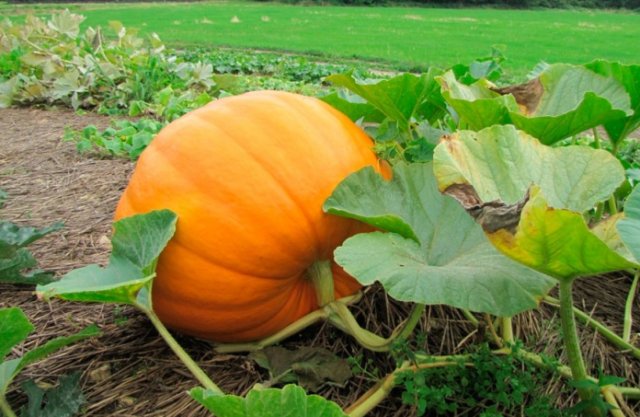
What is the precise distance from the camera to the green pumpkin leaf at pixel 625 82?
4.10 feet

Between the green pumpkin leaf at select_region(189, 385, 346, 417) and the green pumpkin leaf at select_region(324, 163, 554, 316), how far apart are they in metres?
0.20

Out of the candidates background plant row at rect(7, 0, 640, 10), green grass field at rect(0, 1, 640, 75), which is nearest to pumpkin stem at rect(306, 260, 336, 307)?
green grass field at rect(0, 1, 640, 75)

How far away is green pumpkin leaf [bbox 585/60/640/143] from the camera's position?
1.25m

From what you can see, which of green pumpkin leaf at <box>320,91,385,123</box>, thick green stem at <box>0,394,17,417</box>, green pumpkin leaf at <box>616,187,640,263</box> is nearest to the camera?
green pumpkin leaf at <box>616,187,640,263</box>

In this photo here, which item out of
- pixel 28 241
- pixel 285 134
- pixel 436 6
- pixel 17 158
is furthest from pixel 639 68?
pixel 436 6

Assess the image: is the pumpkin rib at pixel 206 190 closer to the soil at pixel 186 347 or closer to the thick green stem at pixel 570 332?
the soil at pixel 186 347

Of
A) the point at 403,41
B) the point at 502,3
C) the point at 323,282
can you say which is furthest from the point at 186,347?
the point at 502,3

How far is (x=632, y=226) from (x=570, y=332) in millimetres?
266

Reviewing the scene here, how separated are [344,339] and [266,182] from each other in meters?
0.40

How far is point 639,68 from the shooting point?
4.07 ft

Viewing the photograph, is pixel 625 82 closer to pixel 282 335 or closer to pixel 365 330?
pixel 365 330

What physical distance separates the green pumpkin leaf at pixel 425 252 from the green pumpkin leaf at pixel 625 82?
0.47 meters

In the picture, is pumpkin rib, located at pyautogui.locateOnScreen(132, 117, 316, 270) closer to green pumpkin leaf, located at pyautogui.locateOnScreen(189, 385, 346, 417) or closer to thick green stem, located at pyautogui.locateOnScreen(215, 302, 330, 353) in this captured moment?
thick green stem, located at pyautogui.locateOnScreen(215, 302, 330, 353)

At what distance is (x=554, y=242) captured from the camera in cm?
79
